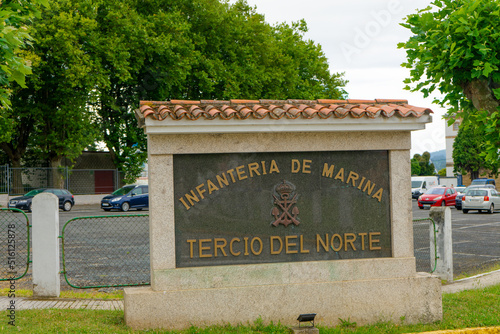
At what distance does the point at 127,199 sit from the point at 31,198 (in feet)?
17.6

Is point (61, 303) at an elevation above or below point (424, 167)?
below

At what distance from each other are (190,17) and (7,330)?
2842 cm

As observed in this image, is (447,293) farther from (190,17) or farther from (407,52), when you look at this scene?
(190,17)

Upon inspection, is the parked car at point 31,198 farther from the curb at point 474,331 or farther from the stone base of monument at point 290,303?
the curb at point 474,331

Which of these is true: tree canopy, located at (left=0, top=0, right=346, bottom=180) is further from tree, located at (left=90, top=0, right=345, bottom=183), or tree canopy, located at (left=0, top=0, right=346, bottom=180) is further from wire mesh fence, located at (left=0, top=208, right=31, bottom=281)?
wire mesh fence, located at (left=0, top=208, right=31, bottom=281)

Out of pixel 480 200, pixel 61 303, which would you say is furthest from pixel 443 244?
pixel 480 200

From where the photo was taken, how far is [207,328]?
6.19 meters

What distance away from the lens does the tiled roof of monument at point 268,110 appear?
622cm

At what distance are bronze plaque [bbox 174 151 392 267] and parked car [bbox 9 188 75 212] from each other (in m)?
23.6

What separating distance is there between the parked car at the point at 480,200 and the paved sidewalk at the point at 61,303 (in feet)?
82.3

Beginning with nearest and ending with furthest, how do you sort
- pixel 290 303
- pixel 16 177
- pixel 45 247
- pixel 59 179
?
pixel 290 303 < pixel 45 247 < pixel 16 177 < pixel 59 179

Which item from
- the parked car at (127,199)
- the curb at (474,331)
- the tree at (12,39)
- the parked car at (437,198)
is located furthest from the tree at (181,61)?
the curb at (474,331)

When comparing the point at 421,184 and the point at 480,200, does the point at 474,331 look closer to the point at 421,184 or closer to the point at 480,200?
the point at 480,200

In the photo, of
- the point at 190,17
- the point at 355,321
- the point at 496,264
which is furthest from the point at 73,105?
the point at 355,321
